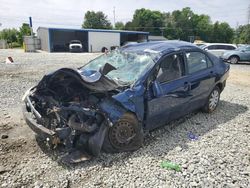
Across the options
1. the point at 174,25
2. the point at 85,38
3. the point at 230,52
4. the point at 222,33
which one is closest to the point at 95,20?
the point at 174,25

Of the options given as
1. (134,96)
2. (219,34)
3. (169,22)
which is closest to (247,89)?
(134,96)

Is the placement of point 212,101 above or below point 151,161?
above

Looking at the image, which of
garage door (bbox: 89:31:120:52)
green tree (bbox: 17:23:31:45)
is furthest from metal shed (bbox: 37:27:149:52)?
green tree (bbox: 17:23:31:45)

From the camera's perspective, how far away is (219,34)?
77000mm

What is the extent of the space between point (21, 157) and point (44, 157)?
1.14 feet

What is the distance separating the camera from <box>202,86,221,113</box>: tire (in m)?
5.86

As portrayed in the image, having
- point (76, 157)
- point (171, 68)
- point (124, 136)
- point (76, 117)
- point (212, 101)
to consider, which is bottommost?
point (76, 157)

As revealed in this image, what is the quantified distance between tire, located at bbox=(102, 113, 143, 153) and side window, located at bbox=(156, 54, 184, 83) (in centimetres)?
92

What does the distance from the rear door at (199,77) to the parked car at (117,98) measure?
2 centimetres

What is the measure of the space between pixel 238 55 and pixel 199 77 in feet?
51.2

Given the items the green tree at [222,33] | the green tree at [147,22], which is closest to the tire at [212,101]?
the green tree at [222,33]

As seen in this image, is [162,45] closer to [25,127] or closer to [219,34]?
[25,127]

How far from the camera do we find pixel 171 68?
184 inches

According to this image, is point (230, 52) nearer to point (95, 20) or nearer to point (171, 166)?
point (171, 166)
